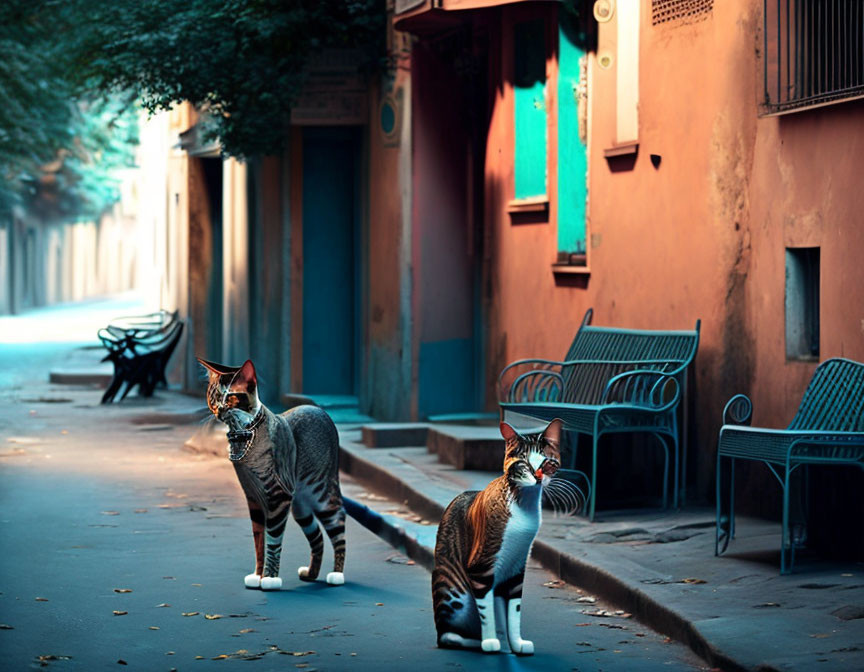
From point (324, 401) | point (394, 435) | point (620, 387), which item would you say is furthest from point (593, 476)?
point (324, 401)

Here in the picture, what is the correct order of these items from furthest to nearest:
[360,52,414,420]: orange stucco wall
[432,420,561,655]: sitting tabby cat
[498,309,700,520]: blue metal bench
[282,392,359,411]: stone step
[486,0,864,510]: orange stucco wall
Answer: [282,392,359,411]: stone step → [360,52,414,420]: orange stucco wall → [498,309,700,520]: blue metal bench → [486,0,864,510]: orange stucco wall → [432,420,561,655]: sitting tabby cat

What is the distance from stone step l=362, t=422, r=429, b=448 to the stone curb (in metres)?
1.91

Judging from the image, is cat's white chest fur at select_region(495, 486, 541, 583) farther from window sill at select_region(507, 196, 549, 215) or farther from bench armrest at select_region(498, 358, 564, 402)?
window sill at select_region(507, 196, 549, 215)

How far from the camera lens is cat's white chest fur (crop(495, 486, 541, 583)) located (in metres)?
6.23

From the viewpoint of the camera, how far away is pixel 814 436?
26.0ft

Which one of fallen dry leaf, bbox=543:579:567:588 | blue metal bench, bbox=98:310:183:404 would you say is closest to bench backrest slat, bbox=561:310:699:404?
fallen dry leaf, bbox=543:579:567:588

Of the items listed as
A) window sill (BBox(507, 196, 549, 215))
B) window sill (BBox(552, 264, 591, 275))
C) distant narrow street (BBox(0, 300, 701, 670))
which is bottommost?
distant narrow street (BBox(0, 300, 701, 670))

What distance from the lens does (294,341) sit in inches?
747

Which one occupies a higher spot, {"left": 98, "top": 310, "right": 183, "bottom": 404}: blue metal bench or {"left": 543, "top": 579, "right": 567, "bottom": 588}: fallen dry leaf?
{"left": 98, "top": 310, "right": 183, "bottom": 404}: blue metal bench

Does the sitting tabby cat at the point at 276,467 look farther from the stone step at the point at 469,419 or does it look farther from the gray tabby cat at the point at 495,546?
the stone step at the point at 469,419

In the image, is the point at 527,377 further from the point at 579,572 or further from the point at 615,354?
the point at 579,572

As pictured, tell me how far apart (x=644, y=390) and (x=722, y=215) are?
1.24 m

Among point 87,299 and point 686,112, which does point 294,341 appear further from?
point 87,299

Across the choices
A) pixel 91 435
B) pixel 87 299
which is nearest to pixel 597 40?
pixel 91 435
